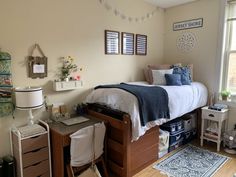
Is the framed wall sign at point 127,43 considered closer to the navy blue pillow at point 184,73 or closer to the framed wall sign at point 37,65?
the navy blue pillow at point 184,73

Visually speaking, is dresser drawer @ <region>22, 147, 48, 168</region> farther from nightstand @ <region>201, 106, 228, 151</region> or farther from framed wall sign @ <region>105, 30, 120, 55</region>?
nightstand @ <region>201, 106, 228, 151</region>

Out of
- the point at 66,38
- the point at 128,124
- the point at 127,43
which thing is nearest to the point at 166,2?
the point at 127,43

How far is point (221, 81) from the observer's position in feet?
10.8

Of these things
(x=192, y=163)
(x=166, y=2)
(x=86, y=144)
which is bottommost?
(x=192, y=163)

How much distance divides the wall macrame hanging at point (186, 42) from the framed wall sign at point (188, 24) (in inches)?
5.2

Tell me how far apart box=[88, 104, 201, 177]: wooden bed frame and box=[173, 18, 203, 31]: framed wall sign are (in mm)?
2076

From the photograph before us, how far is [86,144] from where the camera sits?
2.00 metres

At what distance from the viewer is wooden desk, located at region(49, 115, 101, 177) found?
1.97 metres

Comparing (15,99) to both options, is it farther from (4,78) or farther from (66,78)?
(66,78)

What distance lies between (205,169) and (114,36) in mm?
2269

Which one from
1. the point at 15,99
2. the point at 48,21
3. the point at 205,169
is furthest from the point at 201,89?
the point at 15,99

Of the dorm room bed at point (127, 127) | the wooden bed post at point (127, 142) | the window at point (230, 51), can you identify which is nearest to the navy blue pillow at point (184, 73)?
the dorm room bed at point (127, 127)

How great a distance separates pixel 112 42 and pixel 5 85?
164cm

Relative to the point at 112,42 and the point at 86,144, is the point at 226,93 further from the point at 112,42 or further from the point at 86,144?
the point at 86,144
